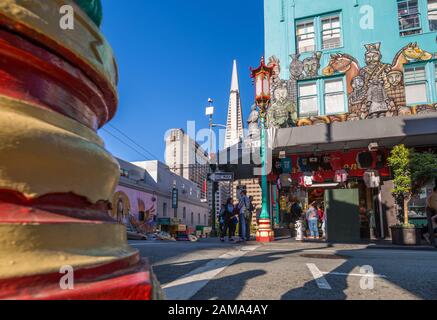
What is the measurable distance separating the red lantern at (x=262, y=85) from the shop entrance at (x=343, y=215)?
359 centimetres

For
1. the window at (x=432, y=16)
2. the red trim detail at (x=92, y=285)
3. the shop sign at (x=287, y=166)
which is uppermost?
the window at (x=432, y=16)

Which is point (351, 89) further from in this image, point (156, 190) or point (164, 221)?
point (164, 221)

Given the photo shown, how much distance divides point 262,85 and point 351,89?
4597 millimetres

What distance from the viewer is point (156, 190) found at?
1473 inches

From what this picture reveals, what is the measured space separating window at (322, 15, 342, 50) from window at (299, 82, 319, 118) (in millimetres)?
1735

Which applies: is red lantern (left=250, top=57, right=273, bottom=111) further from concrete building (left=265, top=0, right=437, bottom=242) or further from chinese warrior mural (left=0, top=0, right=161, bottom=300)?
chinese warrior mural (left=0, top=0, right=161, bottom=300)

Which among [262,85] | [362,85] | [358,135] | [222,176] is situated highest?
[362,85]

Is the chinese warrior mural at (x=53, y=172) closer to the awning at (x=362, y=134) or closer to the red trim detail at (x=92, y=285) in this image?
the red trim detail at (x=92, y=285)

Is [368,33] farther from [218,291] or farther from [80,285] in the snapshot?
[80,285]

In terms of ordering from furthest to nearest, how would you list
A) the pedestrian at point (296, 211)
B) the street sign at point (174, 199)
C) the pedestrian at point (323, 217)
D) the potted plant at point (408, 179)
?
the street sign at point (174, 199)
the pedestrian at point (296, 211)
the pedestrian at point (323, 217)
the potted plant at point (408, 179)

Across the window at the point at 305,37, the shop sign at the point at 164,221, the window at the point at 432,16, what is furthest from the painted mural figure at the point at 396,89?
the shop sign at the point at 164,221

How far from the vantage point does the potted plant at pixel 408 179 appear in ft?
29.3

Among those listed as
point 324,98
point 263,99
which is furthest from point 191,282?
point 324,98
